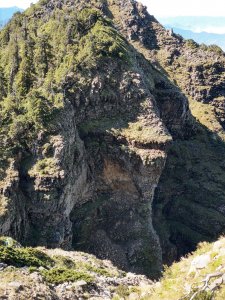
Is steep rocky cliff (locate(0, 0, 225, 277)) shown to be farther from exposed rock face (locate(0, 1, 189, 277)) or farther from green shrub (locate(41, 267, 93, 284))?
green shrub (locate(41, 267, 93, 284))

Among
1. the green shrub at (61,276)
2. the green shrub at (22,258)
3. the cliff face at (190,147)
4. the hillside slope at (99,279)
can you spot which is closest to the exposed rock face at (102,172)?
the cliff face at (190,147)

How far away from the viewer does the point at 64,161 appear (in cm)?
6588

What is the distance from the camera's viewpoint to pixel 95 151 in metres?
78.3

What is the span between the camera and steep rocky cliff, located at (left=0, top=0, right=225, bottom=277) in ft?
208

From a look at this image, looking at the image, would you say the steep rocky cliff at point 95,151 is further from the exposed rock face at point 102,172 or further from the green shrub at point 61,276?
the green shrub at point 61,276

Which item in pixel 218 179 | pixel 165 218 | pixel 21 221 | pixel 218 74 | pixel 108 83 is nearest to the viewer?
pixel 21 221

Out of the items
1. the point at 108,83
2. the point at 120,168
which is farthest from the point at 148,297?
the point at 108,83

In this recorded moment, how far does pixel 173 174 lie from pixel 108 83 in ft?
105

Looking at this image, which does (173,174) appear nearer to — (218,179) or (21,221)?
(218,179)

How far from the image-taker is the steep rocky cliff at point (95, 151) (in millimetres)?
63531

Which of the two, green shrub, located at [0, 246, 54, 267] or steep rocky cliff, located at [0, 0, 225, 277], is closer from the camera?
green shrub, located at [0, 246, 54, 267]

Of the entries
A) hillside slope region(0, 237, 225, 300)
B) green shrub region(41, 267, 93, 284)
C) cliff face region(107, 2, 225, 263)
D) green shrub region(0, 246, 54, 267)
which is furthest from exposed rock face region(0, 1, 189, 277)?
green shrub region(41, 267, 93, 284)

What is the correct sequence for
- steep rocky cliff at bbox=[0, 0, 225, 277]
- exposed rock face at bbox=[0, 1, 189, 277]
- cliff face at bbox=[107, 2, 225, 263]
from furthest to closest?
cliff face at bbox=[107, 2, 225, 263], steep rocky cliff at bbox=[0, 0, 225, 277], exposed rock face at bbox=[0, 1, 189, 277]

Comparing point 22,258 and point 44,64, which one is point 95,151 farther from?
point 22,258
